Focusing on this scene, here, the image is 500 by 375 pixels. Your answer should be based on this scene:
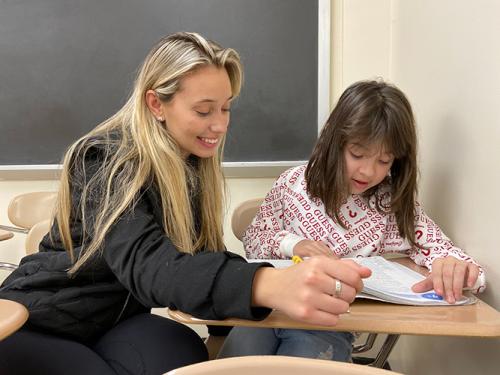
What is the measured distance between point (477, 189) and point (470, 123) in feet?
0.51

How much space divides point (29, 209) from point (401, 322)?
5.82ft

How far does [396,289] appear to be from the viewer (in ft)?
2.82

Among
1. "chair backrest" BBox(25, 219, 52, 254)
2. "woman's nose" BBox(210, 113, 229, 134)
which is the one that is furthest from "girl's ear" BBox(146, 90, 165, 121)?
"chair backrest" BBox(25, 219, 52, 254)

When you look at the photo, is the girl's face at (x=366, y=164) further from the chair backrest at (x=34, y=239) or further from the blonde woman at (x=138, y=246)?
the chair backrest at (x=34, y=239)

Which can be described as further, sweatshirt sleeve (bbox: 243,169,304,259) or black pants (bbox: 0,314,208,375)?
sweatshirt sleeve (bbox: 243,169,304,259)

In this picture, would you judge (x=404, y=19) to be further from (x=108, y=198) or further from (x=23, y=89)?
(x=23, y=89)

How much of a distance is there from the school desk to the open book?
0.06 feet

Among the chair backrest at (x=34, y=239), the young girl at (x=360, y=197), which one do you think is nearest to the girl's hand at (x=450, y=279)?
the young girl at (x=360, y=197)

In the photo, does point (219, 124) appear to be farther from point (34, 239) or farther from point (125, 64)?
point (125, 64)

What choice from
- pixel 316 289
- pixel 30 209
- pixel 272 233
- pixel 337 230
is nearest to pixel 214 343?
pixel 272 233

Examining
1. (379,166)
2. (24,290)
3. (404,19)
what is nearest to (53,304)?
(24,290)

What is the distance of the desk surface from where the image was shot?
2.23ft

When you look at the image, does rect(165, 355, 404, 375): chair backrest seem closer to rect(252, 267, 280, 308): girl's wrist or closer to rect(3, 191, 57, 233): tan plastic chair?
rect(252, 267, 280, 308): girl's wrist

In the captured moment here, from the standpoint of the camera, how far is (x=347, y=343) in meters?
0.98
